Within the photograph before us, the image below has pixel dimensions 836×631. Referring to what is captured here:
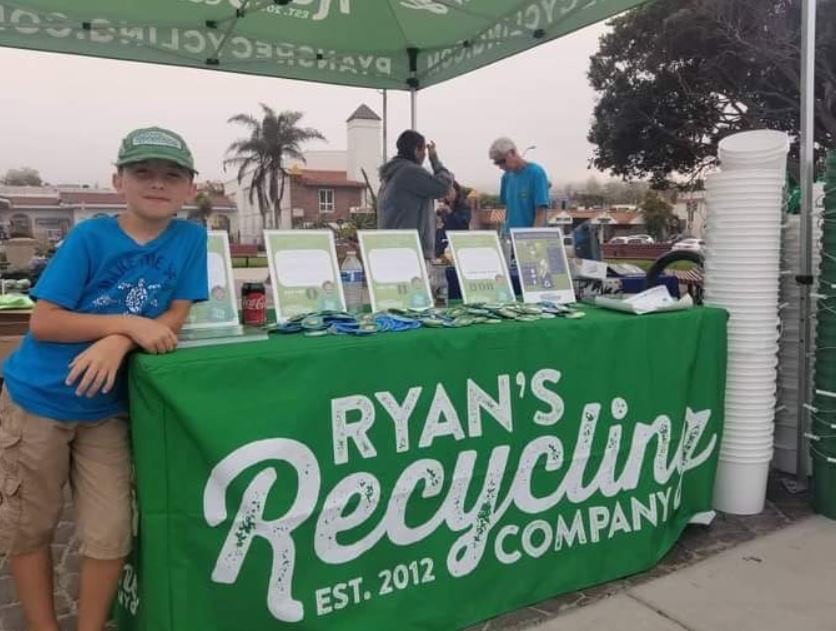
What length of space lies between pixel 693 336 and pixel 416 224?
1.95 meters

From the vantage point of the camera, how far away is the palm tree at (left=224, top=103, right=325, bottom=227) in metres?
50.8

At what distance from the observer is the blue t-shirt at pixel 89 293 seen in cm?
163

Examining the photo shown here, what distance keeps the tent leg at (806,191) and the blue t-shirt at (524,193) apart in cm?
173

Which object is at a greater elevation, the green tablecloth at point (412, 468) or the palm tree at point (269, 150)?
the palm tree at point (269, 150)

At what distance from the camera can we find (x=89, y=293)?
168cm

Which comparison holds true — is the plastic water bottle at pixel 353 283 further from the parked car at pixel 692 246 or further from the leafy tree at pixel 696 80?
the leafy tree at pixel 696 80

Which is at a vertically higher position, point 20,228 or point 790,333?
point 20,228

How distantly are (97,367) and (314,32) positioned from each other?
3874 millimetres

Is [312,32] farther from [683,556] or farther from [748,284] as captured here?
[683,556]

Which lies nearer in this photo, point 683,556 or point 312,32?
point 683,556

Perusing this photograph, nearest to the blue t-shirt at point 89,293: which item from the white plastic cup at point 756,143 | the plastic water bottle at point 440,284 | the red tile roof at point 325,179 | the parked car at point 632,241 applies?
the plastic water bottle at point 440,284

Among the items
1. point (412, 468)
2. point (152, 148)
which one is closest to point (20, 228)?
point (152, 148)

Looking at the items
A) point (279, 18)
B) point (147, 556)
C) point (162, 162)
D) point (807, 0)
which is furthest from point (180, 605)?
point (279, 18)

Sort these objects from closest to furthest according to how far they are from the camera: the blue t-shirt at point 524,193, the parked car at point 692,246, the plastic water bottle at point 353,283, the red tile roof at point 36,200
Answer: the plastic water bottle at point 353,283 < the parked car at point 692,246 < the blue t-shirt at point 524,193 < the red tile roof at point 36,200
